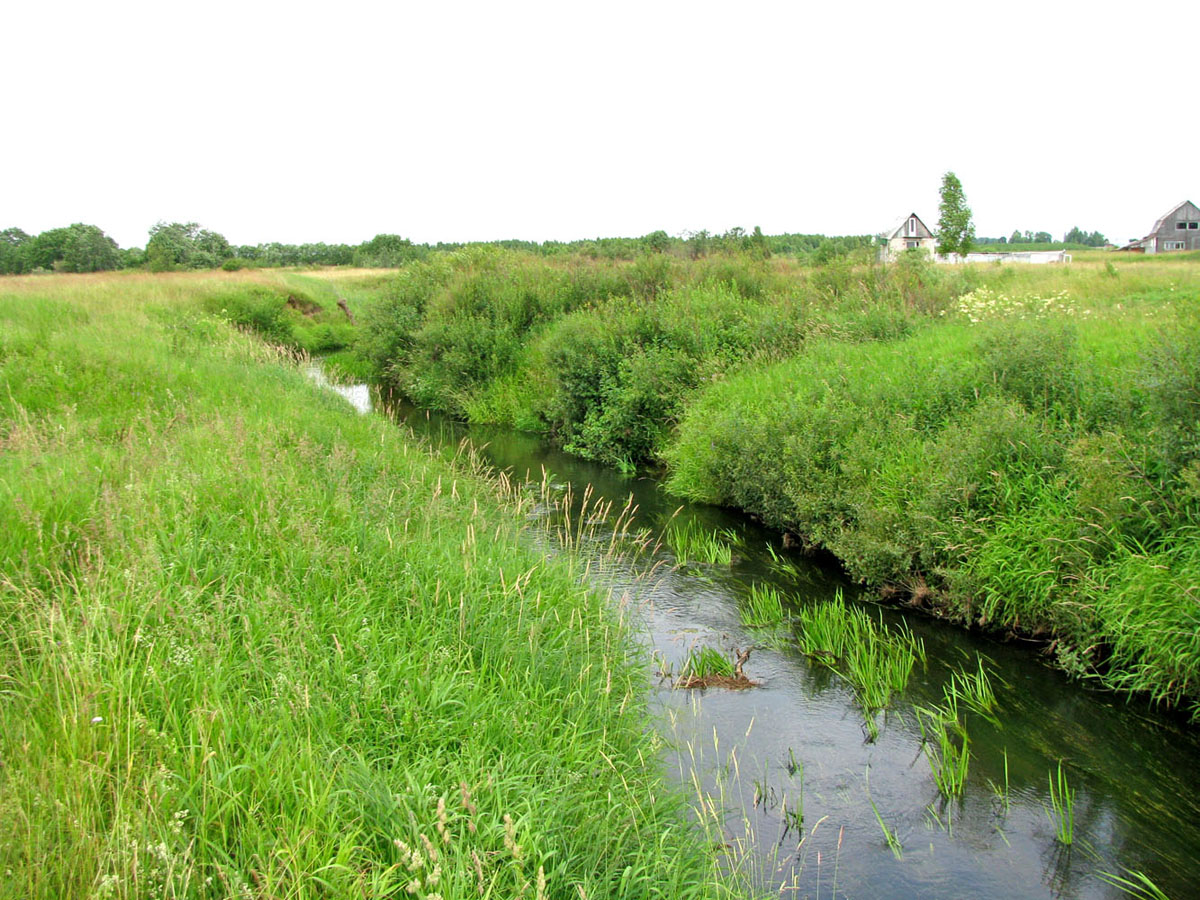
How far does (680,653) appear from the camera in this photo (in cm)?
755

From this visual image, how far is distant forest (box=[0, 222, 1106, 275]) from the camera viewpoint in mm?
24969

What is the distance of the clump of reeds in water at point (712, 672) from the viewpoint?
6.93 m

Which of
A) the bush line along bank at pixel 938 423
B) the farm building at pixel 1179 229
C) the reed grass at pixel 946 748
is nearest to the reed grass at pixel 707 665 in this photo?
the reed grass at pixel 946 748

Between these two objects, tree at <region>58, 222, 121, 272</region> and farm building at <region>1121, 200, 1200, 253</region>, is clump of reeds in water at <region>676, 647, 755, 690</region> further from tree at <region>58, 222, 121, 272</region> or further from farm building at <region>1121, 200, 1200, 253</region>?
farm building at <region>1121, 200, 1200, 253</region>

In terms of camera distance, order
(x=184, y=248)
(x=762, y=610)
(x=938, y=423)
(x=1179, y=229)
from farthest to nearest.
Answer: (x=1179, y=229)
(x=184, y=248)
(x=938, y=423)
(x=762, y=610)

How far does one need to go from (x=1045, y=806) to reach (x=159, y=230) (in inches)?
2655

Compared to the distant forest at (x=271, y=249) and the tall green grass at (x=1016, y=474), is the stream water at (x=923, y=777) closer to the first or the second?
the tall green grass at (x=1016, y=474)

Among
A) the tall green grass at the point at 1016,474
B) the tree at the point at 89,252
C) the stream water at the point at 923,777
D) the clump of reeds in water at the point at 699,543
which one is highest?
the tree at the point at 89,252

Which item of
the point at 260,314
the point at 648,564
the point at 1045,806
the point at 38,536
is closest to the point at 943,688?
the point at 1045,806

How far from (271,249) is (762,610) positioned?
8466 centimetres

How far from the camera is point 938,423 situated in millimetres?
9953

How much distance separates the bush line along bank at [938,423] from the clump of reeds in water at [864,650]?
889mm

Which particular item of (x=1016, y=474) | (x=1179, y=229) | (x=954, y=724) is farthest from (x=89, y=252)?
(x=1179, y=229)

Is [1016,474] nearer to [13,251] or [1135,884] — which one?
[1135,884]
